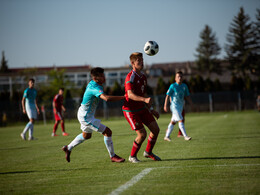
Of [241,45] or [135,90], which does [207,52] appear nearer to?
[241,45]

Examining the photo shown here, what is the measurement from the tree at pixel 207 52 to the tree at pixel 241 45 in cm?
692

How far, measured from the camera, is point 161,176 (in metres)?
5.23

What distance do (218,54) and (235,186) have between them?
71.3 metres

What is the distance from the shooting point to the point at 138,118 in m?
6.76

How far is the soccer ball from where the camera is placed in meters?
8.05

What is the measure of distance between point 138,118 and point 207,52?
224 ft

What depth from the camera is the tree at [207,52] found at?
7138 cm

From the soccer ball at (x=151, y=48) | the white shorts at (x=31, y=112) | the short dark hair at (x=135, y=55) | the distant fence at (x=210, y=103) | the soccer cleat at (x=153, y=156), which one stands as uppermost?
the soccer ball at (x=151, y=48)

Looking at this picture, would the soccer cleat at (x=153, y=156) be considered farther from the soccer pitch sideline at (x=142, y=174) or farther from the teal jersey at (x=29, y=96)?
the teal jersey at (x=29, y=96)

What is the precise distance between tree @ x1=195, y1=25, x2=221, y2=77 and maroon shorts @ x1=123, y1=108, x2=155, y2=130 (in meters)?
66.8

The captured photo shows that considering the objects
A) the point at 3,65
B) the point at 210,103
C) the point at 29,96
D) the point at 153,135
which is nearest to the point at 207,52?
the point at 210,103

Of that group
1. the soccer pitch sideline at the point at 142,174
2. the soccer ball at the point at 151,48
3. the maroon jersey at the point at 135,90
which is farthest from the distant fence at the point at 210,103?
the maroon jersey at the point at 135,90

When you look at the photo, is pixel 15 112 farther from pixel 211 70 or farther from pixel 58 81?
pixel 211 70

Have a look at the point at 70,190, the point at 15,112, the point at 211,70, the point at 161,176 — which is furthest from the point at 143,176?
the point at 211,70
